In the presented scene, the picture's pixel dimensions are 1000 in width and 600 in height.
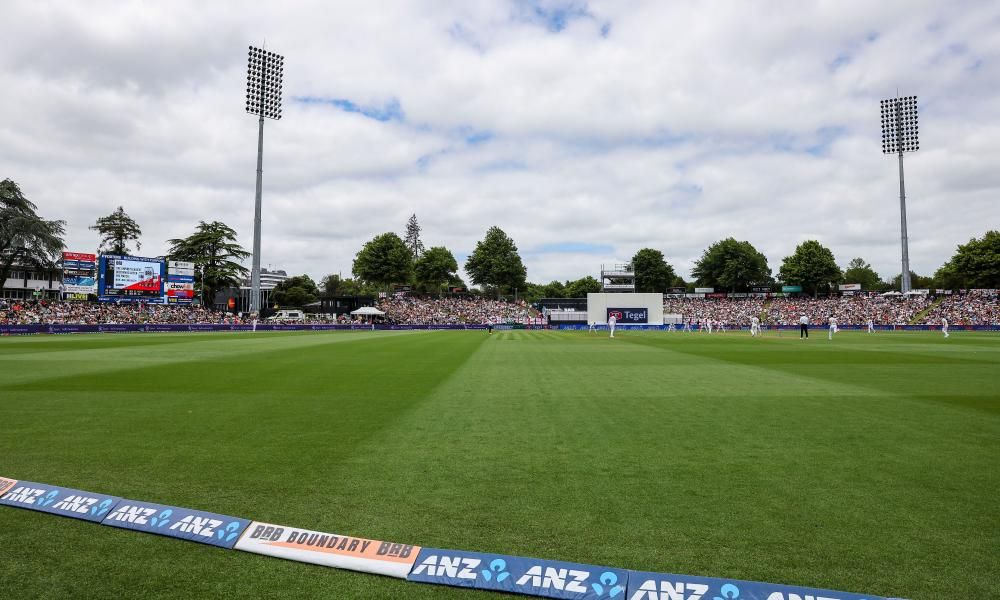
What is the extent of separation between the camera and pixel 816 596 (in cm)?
320

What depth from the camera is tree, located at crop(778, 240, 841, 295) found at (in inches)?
3755

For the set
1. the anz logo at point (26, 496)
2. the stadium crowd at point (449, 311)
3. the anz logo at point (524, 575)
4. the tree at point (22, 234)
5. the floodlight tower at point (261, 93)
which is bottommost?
the anz logo at point (26, 496)

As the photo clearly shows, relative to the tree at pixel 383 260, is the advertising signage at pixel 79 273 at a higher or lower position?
lower

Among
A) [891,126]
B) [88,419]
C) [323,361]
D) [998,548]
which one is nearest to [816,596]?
[998,548]

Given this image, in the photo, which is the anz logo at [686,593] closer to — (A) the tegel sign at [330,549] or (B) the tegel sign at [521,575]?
(B) the tegel sign at [521,575]

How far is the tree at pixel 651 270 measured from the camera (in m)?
116

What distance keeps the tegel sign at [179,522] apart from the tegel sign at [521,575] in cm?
168

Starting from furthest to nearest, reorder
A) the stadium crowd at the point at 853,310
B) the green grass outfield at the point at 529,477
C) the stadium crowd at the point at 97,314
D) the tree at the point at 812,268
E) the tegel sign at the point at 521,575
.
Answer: the tree at the point at 812,268
the stadium crowd at the point at 853,310
the stadium crowd at the point at 97,314
the green grass outfield at the point at 529,477
the tegel sign at the point at 521,575

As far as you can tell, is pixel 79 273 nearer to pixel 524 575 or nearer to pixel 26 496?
pixel 26 496

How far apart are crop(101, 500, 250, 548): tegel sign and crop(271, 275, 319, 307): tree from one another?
369ft

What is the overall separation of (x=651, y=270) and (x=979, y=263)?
177 ft

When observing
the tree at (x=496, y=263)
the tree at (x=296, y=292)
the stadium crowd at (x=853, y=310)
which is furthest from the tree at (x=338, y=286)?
the stadium crowd at (x=853, y=310)

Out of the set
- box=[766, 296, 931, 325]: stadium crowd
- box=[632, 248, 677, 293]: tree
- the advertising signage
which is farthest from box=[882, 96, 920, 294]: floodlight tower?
the advertising signage

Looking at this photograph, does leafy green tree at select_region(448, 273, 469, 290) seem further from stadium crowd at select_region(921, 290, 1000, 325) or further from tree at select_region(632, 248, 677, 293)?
stadium crowd at select_region(921, 290, 1000, 325)
